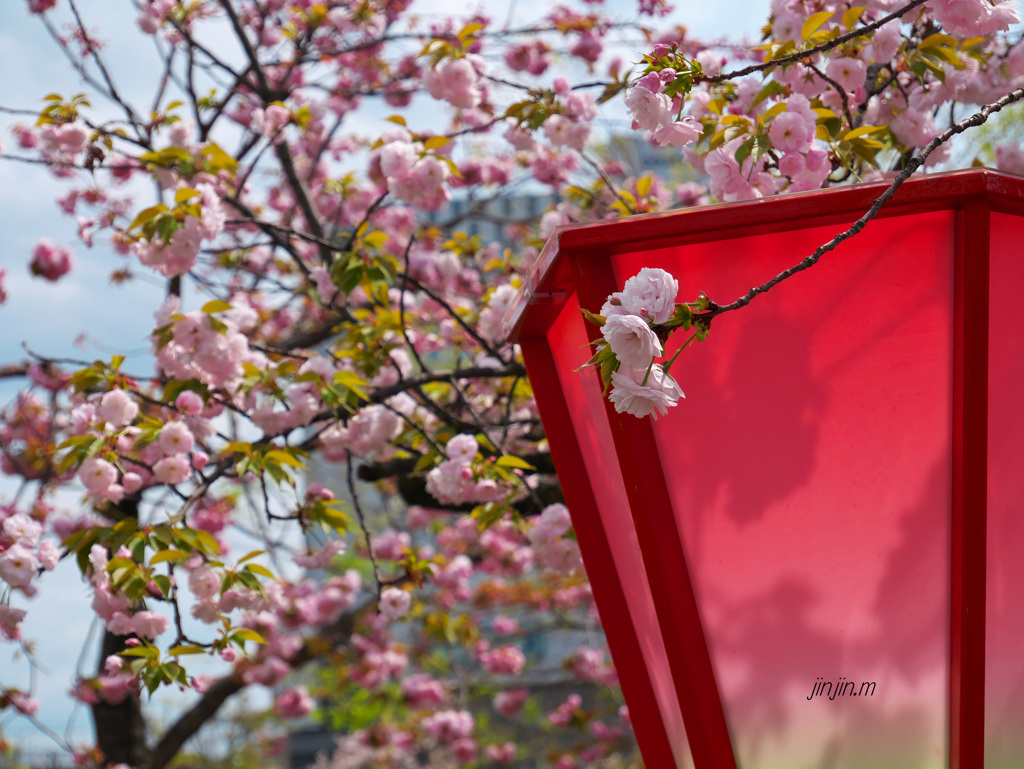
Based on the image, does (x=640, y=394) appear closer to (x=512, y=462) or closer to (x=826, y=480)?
(x=826, y=480)

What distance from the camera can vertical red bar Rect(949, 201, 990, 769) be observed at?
75 cm

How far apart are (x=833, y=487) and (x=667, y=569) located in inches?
7.1

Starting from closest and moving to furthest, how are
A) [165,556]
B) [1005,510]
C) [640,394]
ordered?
[640,394] < [1005,510] < [165,556]

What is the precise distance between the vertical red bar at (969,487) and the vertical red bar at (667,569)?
0.23 m

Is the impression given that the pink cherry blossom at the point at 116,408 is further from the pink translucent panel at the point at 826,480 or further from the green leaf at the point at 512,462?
the pink translucent panel at the point at 826,480

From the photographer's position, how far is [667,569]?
0.82 meters

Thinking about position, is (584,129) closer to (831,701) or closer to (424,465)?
(424,465)

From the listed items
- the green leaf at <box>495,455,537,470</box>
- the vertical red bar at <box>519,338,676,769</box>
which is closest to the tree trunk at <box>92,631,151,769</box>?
the green leaf at <box>495,455,537,470</box>

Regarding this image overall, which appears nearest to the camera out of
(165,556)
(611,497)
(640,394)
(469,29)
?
(640,394)

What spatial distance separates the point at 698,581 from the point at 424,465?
1.58 m

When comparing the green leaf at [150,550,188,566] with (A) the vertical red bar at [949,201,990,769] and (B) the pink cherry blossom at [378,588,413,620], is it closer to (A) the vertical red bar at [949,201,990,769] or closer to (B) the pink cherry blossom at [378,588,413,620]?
(B) the pink cherry blossom at [378,588,413,620]

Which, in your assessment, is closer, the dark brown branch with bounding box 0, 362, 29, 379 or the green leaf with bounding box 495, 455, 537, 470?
the green leaf with bounding box 495, 455, 537, 470

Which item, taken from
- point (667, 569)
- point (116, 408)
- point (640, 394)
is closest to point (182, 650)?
→ point (116, 408)

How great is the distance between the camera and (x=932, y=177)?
2.44 ft
